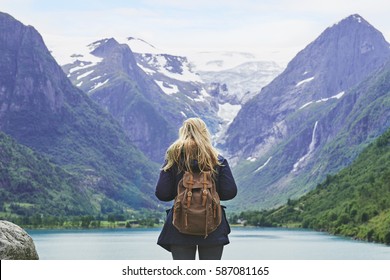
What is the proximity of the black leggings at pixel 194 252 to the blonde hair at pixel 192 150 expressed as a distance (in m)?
1.30

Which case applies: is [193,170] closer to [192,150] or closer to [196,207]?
[192,150]

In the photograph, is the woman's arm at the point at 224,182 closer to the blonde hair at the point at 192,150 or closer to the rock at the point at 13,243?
the blonde hair at the point at 192,150

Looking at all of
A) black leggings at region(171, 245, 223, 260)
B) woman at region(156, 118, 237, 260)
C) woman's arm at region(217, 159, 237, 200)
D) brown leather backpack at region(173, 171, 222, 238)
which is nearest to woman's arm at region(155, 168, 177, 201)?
woman at region(156, 118, 237, 260)

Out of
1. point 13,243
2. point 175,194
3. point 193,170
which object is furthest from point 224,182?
point 13,243

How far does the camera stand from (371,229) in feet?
484

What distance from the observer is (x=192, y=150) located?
14109 millimetres

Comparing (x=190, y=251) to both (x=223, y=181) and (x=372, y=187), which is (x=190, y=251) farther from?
(x=372, y=187)

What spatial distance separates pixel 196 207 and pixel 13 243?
40.6 feet

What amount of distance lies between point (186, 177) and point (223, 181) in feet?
2.31

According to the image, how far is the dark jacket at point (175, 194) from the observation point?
14039 mm

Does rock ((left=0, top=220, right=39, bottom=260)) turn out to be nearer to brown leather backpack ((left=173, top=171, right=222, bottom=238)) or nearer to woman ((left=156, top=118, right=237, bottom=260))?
woman ((left=156, top=118, right=237, bottom=260))

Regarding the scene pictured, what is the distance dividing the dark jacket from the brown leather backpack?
0.17m

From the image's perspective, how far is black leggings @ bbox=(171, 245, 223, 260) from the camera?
46.1 feet
